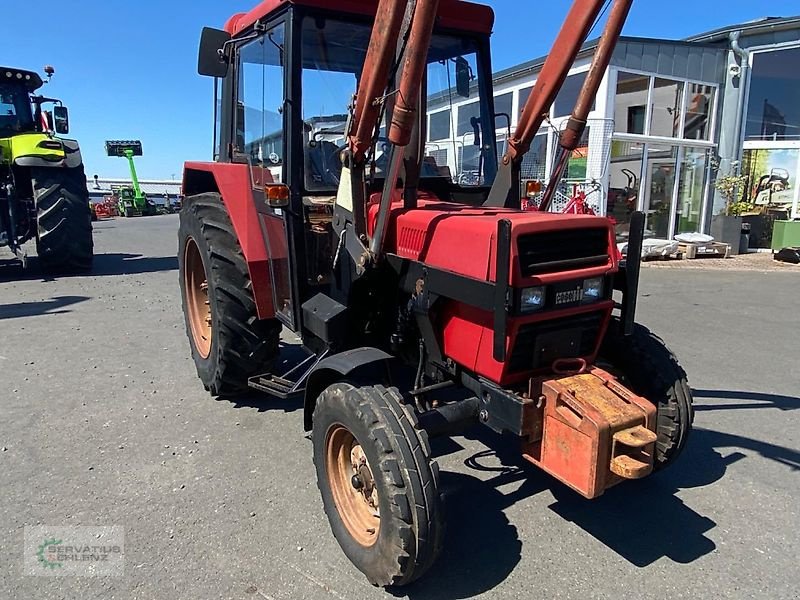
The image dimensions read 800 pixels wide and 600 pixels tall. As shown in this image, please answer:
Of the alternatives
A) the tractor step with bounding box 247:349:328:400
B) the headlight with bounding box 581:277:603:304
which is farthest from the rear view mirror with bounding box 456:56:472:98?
the tractor step with bounding box 247:349:328:400

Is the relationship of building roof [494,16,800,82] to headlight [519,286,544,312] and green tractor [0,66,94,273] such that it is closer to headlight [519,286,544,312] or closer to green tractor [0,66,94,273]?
green tractor [0,66,94,273]

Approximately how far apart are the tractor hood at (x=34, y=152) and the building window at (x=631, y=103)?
1028cm

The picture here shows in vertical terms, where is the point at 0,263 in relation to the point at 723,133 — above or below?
below

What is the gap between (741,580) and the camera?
2.49 meters

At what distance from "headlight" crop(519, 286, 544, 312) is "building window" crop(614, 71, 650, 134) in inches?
443

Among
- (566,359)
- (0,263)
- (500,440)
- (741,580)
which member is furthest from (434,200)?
(0,263)

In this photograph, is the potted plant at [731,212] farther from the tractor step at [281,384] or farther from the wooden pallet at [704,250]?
the tractor step at [281,384]

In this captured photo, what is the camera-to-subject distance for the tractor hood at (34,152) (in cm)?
896

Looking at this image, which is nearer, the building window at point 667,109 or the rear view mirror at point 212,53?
the rear view mirror at point 212,53

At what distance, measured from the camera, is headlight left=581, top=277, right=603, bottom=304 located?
2665 millimetres

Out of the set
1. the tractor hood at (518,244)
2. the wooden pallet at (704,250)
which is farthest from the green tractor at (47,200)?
the wooden pallet at (704,250)

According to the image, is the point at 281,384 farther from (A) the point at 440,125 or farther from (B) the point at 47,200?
(B) the point at 47,200

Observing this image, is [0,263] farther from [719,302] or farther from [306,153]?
[719,302]

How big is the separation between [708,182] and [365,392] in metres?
13.6
